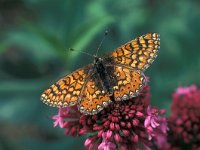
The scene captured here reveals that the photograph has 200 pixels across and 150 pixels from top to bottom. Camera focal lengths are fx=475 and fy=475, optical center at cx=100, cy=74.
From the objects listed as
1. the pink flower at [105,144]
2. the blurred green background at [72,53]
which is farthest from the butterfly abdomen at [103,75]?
the blurred green background at [72,53]

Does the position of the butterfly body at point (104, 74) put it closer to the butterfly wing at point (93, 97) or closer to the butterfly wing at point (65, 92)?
the butterfly wing at point (93, 97)

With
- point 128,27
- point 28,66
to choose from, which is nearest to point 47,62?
point 28,66

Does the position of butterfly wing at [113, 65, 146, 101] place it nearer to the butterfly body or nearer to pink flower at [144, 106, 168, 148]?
the butterfly body

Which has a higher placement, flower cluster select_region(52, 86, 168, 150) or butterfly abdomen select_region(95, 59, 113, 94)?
butterfly abdomen select_region(95, 59, 113, 94)

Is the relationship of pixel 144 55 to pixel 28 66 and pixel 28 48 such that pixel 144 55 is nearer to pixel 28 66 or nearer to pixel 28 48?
pixel 28 66

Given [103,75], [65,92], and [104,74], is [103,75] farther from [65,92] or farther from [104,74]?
[65,92]

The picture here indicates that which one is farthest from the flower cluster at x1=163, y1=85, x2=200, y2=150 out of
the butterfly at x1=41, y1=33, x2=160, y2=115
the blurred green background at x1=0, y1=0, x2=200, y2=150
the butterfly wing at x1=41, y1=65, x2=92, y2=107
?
the blurred green background at x1=0, y1=0, x2=200, y2=150
